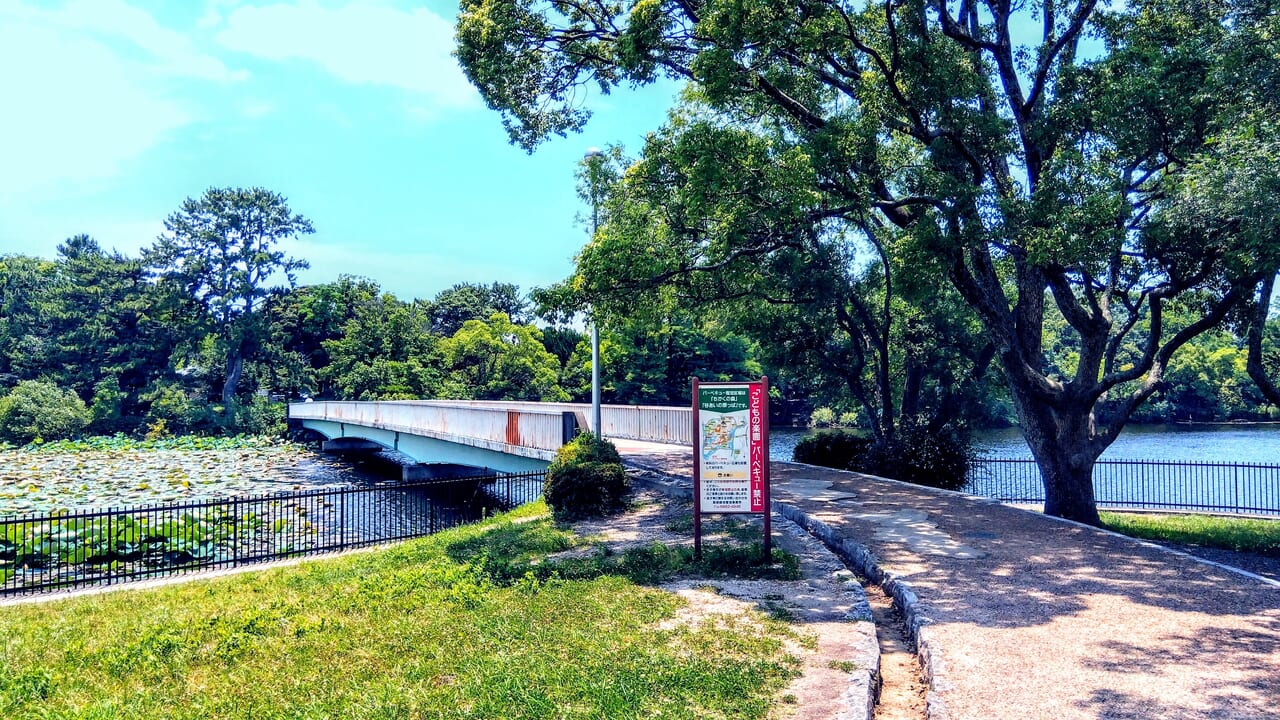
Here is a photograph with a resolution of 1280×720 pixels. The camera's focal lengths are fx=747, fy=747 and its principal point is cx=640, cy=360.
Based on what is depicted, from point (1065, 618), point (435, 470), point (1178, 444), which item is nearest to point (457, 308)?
point (435, 470)

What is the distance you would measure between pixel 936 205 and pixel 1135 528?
7643 millimetres

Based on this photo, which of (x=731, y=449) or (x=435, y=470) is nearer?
(x=731, y=449)

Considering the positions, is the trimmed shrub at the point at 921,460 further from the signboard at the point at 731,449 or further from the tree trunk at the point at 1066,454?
the signboard at the point at 731,449

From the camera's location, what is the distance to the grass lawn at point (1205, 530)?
42.2ft

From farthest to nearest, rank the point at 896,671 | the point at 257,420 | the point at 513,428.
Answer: the point at 257,420, the point at 513,428, the point at 896,671

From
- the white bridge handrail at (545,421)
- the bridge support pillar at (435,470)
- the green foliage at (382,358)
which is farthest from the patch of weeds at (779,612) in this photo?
the green foliage at (382,358)

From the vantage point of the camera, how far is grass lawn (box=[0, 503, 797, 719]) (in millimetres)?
4891

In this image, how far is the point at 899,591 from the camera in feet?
24.5

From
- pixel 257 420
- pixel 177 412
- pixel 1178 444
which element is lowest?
pixel 1178 444

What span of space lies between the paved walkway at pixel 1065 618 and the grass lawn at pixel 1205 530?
411 centimetres

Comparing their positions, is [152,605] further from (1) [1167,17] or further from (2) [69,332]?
(2) [69,332]

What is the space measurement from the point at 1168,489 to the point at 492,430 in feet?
69.5

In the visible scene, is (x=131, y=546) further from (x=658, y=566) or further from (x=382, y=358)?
(x=382, y=358)

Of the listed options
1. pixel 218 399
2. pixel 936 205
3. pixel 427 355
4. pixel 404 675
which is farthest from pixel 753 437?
pixel 218 399
